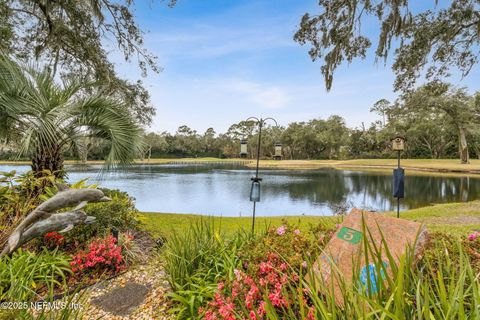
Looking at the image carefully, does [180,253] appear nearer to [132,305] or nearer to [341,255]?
[132,305]

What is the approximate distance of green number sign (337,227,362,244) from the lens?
2.09 m

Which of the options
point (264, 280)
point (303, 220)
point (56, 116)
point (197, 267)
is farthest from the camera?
point (303, 220)

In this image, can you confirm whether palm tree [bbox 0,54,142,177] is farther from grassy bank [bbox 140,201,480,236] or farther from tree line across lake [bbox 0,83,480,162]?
tree line across lake [bbox 0,83,480,162]

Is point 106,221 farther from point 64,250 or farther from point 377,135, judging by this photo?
point 377,135

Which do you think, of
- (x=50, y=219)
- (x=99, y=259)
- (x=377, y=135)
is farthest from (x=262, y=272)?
(x=377, y=135)

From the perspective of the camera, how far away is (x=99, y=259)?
2670 millimetres

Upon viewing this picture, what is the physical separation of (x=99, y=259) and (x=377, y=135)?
120 ft

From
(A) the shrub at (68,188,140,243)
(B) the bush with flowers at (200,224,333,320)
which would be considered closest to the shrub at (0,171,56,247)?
(A) the shrub at (68,188,140,243)

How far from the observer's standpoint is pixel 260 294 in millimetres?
1659

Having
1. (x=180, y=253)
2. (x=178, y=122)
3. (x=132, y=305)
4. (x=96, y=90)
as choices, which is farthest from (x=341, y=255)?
(x=178, y=122)

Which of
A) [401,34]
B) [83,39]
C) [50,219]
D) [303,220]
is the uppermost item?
[401,34]

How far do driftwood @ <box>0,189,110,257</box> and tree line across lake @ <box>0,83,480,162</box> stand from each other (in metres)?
10.4

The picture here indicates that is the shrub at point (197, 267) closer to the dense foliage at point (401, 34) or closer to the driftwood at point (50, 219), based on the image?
the driftwood at point (50, 219)

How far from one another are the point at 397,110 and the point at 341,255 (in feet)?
97.0
